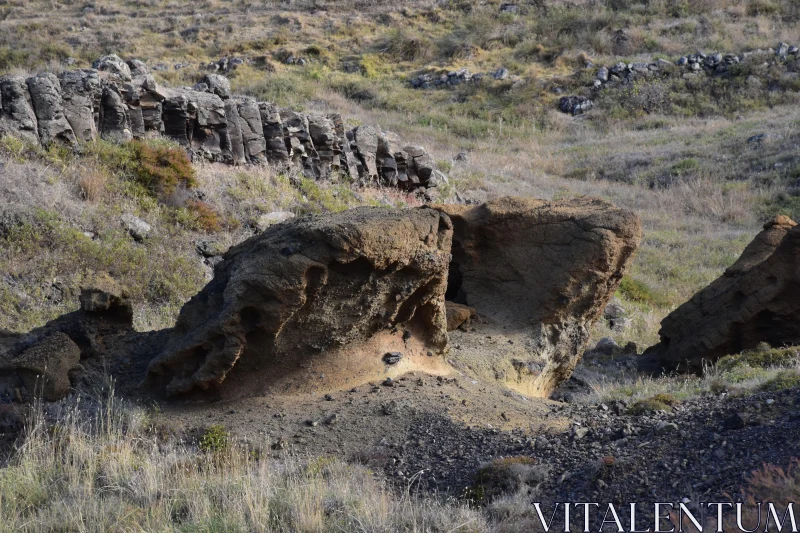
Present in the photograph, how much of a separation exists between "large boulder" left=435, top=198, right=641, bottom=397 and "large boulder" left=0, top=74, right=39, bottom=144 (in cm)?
844

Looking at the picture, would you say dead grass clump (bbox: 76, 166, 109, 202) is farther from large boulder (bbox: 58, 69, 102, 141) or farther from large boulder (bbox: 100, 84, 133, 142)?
large boulder (bbox: 100, 84, 133, 142)

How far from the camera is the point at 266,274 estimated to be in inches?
236

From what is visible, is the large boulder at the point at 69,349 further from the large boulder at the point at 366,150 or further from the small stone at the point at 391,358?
the large boulder at the point at 366,150

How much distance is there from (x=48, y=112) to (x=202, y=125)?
123 inches

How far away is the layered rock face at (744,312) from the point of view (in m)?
9.88

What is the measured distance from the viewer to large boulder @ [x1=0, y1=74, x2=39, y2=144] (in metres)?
14.1

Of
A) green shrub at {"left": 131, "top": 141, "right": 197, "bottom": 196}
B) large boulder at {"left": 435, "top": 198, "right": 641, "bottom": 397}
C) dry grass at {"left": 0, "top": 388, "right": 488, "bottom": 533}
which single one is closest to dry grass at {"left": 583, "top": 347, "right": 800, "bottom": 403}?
large boulder at {"left": 435, "top": 198, "right": 641, "bottom": 397}

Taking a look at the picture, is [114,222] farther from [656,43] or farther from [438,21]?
[438,21]

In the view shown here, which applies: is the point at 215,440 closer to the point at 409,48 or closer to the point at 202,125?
the point at 202,125

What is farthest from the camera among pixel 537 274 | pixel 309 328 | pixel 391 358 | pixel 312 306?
pixel 537 274

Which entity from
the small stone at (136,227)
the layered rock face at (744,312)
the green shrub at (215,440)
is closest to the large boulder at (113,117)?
the small stone at (136,227)

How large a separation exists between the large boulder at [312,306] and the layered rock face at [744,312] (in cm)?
487

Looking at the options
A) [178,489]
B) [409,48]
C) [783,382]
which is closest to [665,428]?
[783,382]

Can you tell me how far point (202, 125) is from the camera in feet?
55.5
